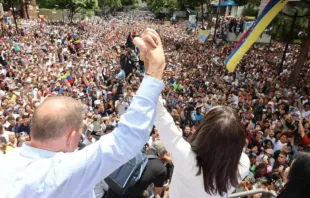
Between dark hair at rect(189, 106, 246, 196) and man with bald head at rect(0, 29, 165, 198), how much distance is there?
1.77ft

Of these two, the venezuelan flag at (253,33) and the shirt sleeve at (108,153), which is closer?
the shirt sleeve at (108,153)

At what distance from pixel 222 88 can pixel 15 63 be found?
1076cm

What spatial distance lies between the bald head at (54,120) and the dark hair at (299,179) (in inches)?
44.7

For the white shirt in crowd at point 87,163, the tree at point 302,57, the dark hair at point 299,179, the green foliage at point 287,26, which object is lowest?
the tree at point 302,57

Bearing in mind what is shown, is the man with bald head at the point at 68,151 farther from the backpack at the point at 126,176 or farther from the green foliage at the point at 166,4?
the green foliage at the point at 166,4

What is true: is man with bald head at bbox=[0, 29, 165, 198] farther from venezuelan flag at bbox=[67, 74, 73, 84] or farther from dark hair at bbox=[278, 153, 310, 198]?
venezuelan flag at bbox=[67, 74, 73, 84]

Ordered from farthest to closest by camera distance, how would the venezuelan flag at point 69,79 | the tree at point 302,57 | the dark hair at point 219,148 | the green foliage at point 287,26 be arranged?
the green foliage at point 287,26 < the tree at point 302,57 < the venezuelan flag at point 69,79 < the dark hair at point 219,148

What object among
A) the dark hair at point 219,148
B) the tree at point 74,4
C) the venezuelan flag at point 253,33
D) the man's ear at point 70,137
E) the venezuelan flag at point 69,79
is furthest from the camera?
the tree at point 74,4

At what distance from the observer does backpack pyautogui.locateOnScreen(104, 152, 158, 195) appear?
6.10ft

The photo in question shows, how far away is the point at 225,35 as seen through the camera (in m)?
30.0

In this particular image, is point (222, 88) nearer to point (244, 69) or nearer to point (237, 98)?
point (237, 98)

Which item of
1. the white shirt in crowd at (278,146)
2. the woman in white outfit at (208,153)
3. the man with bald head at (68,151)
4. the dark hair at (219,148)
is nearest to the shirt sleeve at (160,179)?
the woman in white outfit at (208,153)

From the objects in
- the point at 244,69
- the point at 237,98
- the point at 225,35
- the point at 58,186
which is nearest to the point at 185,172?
the point at 58,186

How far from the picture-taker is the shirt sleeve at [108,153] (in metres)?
1.04
